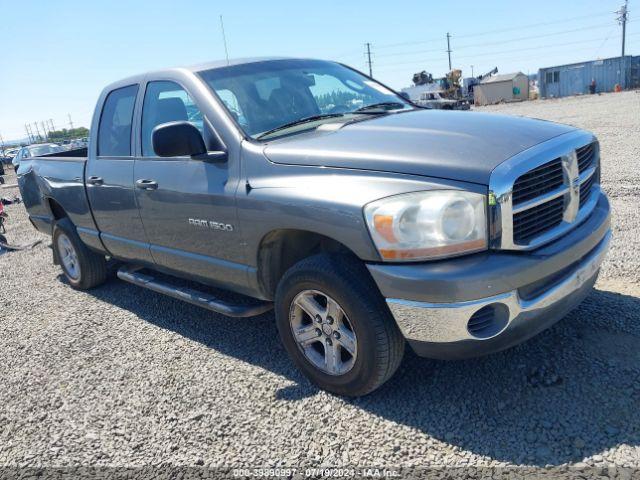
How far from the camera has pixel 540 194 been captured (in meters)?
2.66

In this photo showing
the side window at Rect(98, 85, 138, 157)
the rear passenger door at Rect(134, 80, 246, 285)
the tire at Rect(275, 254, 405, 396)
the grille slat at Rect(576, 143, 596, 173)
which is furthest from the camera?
the side window at Rect(98, 85, 138, 157)

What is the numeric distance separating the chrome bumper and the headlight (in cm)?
24

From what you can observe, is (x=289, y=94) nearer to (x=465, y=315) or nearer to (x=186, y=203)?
(x=186, y=203)

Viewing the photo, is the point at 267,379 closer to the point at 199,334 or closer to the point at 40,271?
the point at 199,334

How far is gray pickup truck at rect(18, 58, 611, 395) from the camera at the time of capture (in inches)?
97.4

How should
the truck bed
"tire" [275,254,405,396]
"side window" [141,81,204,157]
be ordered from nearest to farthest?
"tire" [275,254,405,396] < "side window" [141,81,204,157] < the truck bed

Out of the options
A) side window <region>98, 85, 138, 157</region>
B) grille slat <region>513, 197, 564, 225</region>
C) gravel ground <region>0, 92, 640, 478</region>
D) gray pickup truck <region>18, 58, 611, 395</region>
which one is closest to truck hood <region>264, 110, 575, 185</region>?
gray pickup truck <region>18, 58, 611, 395</region>

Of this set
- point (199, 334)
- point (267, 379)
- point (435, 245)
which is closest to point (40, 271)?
point (199, 334)

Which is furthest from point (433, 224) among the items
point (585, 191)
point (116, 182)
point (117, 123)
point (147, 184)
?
point (117, 123)

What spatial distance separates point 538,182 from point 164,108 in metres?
2.70

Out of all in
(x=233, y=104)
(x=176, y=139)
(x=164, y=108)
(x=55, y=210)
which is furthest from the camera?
(x=55, y=210)

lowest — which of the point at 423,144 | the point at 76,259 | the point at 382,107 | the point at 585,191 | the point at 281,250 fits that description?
the point at 76,259

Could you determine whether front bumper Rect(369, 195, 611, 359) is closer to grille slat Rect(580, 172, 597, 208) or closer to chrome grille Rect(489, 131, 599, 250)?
chrome grille Rect(489, 131, 599, 250)

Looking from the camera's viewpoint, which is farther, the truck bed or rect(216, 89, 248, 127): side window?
the truck bed
